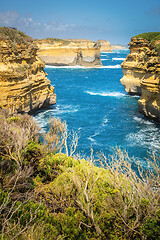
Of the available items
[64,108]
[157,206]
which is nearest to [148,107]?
[64,108]

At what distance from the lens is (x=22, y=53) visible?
32.8 meters

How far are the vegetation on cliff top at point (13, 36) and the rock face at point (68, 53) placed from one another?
8663 cm

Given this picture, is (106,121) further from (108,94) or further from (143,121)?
(108,94)

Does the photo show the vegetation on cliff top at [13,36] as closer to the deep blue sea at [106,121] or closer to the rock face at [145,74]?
the deep blue sea at [106,121]

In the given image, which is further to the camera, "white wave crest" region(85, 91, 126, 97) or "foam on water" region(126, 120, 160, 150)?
"white wave crest" region(85, 91, 126, 97)

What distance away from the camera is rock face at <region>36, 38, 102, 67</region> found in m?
120

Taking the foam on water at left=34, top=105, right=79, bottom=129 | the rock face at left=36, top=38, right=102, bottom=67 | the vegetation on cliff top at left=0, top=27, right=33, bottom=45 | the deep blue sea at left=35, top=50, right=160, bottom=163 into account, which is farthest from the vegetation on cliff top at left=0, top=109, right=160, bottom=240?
the rock face at left=36, top=38, right=102, bottom=67

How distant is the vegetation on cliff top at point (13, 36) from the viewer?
1207 inches

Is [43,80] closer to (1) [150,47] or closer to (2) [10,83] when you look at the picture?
(2) [10,83]

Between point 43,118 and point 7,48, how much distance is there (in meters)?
12.6

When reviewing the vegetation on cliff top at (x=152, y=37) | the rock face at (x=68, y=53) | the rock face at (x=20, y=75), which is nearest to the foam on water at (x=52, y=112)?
the rock face at (x=20, y=75)

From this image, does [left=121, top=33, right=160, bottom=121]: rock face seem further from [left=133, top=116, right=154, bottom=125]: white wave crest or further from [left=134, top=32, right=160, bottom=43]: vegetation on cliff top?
[left=133, top=116, right=154, bottom=125]: white wave crest

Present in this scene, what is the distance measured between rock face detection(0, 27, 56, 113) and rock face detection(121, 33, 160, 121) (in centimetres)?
1737

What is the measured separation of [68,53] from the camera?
120m
